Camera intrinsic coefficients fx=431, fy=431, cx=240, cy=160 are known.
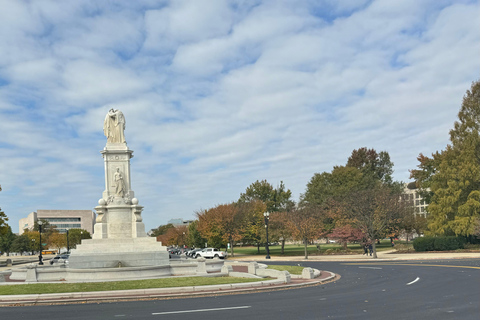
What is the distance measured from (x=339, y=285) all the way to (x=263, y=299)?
626cm

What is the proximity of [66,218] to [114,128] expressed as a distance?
17163 centimetres

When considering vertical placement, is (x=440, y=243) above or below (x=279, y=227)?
below

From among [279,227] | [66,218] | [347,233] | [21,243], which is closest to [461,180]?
[347,233]

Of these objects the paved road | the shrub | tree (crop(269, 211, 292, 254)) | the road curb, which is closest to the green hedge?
the shrub

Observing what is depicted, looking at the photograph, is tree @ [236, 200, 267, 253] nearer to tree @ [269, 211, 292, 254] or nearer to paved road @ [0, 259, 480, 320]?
tree @ [269, 211, 292, 254]

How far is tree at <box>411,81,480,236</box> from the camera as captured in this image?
4884 cm

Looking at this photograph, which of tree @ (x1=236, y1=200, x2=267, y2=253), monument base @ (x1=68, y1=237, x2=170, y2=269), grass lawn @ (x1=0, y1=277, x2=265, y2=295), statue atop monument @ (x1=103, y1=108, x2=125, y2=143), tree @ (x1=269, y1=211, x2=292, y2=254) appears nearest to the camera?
grass lawn @ (x1=0, y1=277, x2=265, y2=295)

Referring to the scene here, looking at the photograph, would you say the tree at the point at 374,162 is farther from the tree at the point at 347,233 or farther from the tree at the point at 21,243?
the tree at the point at 21,243

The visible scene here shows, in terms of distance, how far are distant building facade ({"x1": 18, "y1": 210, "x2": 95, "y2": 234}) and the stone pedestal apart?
6503 inches

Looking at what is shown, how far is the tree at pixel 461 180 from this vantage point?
48844mm

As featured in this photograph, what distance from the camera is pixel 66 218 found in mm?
187500

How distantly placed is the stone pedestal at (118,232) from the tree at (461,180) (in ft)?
120

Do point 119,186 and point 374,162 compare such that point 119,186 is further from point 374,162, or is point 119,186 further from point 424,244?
point 374,162

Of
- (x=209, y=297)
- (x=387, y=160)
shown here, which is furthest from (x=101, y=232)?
(x=387, y=160)
